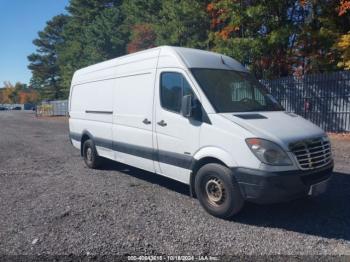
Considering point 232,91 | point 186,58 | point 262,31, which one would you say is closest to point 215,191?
point 232,91

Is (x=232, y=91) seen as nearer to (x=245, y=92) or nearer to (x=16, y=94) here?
(x=245, y=92)

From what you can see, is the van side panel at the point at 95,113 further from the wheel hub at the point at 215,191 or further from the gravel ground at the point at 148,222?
the wheel hub at the point at 215,191

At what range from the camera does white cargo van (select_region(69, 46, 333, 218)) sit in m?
4.11

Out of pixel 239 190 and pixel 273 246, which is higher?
pixel 239 190

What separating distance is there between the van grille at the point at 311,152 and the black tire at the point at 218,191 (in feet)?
3.00

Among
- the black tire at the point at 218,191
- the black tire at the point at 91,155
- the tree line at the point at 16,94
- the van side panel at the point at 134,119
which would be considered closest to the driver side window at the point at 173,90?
the van side panel at the point at 134,119

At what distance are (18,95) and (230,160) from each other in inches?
4599

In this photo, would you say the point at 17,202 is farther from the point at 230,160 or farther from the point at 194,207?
the point at 230,160

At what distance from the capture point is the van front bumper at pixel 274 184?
4016 mm

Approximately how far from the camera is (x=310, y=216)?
457 cm

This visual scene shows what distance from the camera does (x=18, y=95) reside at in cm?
10688

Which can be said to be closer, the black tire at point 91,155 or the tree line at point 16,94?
the black tire at point 91,155

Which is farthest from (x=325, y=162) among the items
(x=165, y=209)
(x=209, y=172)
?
(x=165, y=209)

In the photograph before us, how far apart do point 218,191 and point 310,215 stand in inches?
56.0
